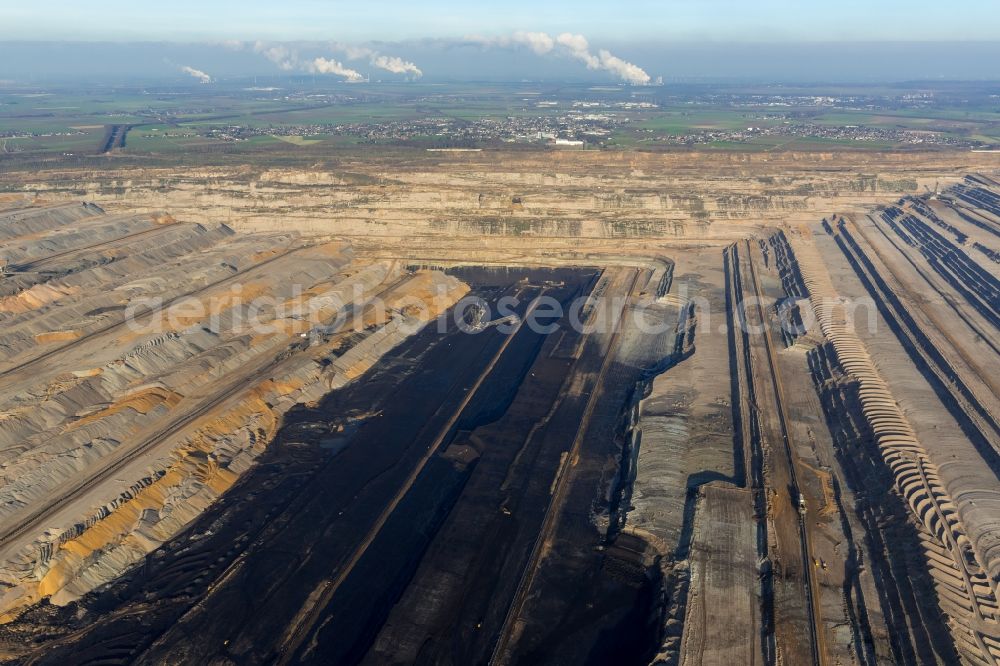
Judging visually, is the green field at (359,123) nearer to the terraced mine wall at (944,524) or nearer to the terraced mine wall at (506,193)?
the terraced mine wall at (506,193)

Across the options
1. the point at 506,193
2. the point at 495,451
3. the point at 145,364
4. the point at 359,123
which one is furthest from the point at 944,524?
the point at 359,123

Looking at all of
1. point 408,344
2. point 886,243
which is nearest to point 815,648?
point 408,344

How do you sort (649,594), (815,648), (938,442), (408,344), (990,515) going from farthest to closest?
(408,344)
(938,442)
(990,515)
(649,594)
(815,648)

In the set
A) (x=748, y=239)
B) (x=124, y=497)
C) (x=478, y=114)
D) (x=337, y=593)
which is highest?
(x=478, y=114)

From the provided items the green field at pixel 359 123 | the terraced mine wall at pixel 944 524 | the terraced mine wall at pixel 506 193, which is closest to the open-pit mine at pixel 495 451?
the terraced mine wall at pixel 944 524

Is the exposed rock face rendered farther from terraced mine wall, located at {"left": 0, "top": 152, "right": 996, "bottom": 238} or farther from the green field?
the green field

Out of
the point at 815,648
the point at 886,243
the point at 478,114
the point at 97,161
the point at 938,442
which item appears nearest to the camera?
the point at 815,648

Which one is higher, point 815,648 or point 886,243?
point 886,243

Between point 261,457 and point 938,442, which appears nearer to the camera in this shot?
point 938,442

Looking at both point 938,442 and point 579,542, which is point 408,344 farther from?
point 938,442
